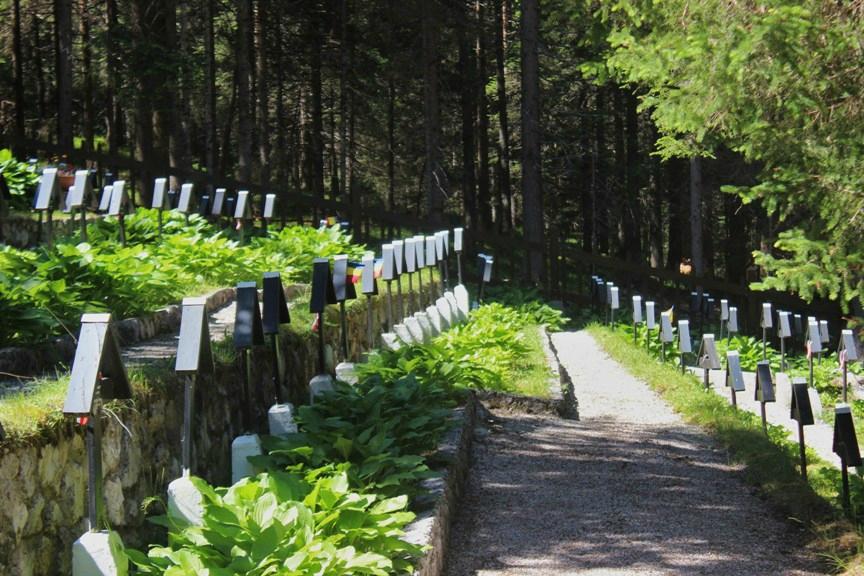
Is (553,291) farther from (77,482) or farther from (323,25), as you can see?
(77,482)

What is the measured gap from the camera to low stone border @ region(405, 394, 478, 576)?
5352mm

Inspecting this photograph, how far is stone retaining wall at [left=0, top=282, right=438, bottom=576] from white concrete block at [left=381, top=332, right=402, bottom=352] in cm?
340

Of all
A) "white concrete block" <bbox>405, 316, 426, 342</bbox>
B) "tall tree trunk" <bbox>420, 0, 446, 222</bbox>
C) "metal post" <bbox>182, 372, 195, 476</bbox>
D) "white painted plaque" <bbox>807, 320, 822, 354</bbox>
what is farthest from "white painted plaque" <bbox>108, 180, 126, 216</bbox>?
"tall tree trunk" <bbox>420, 0, 446, 222</bbox>

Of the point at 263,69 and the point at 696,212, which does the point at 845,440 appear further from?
the point at 263,69

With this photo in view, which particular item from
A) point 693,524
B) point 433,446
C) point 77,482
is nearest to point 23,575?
point 77,482

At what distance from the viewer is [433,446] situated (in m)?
6.98

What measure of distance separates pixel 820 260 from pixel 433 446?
335cm

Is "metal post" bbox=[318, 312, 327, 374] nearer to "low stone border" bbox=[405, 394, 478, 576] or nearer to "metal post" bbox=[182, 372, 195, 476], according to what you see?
"low stone border" bbox=[405, 394, 478, 576]

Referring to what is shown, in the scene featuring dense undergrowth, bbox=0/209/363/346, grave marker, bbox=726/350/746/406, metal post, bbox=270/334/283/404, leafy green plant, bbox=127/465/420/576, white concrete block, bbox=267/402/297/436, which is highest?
dense undergrowth, bbox=0/209/363/346

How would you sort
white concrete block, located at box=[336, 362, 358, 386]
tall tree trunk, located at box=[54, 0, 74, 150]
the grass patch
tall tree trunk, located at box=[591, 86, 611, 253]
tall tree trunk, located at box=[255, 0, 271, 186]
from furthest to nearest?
1. tall tree trunk, located at box=[591, 86, 611, 253]
2. tall tree trunk, located at box=[255, 0, 271, 186]
3. tall tree trunk, located at box=[54, 0, 74, 150]
4. the grass patch
5. white concrete block, located at box=[336, 362, 358, 386]

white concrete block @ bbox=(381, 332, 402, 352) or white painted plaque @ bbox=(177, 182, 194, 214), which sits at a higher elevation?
white painted plaque @ bbox=(177, 182, 194, 214)

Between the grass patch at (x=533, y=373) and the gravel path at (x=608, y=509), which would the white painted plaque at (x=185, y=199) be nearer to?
the grass patch at (x=533, y=373)

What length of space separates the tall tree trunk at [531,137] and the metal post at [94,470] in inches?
755

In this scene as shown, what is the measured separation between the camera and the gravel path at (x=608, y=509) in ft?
20.0
